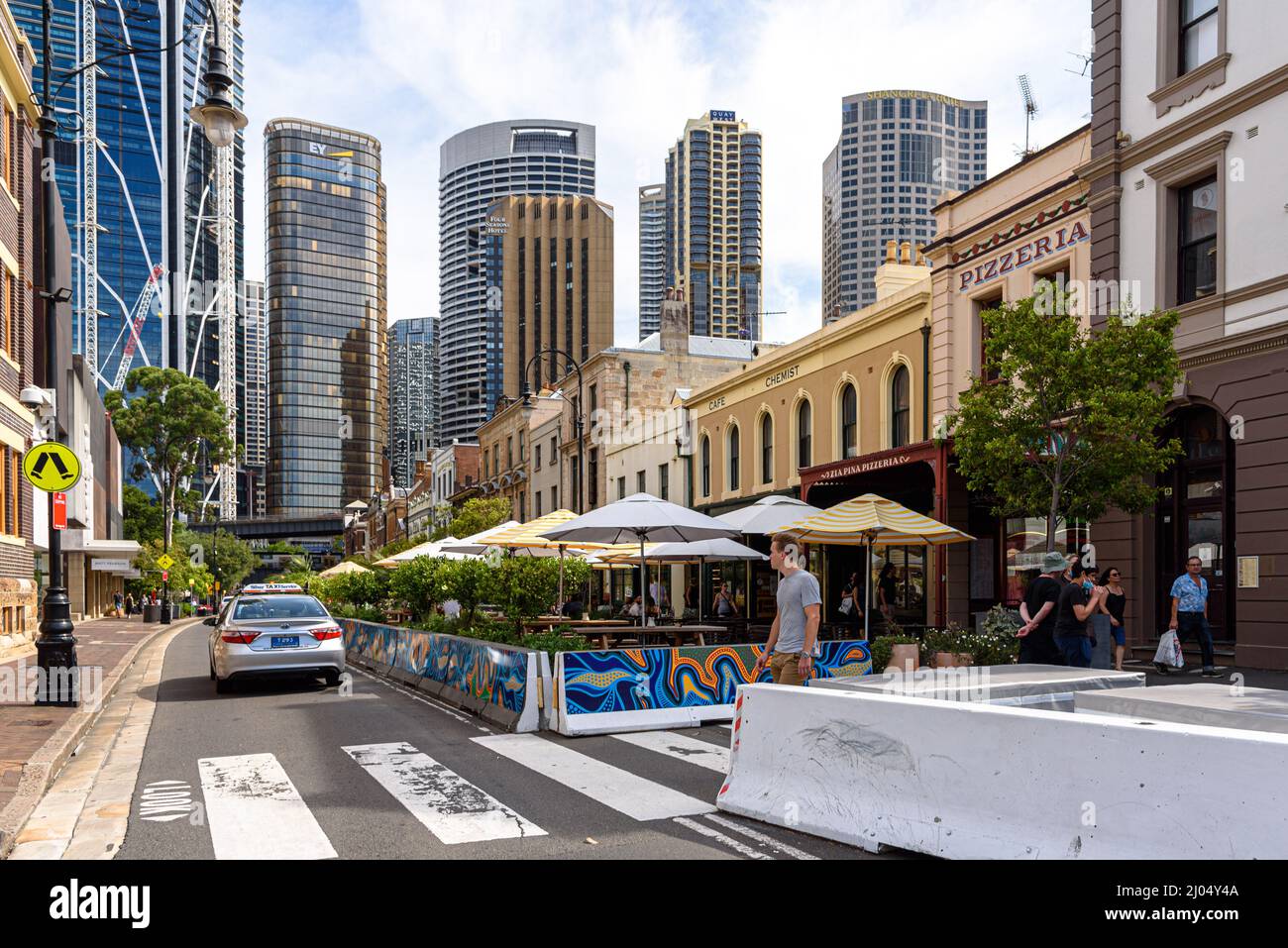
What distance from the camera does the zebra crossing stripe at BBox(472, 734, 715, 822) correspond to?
6891mm

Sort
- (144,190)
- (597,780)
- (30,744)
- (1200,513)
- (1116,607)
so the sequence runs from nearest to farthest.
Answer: (597,780) < (30,744) < (1116,607) < (1200,513) < (144,190)

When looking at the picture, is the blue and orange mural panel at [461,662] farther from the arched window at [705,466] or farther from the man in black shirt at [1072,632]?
the arched window at [705,466]

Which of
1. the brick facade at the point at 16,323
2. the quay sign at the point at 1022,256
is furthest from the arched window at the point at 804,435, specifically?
the brick facade at the point at 16,323

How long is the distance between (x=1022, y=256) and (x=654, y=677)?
12.9m

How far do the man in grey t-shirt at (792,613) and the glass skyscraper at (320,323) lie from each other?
579ft

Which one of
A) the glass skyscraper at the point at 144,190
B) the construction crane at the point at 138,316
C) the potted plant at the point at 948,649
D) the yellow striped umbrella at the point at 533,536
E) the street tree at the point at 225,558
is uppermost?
the glass skyscraper at the point at 144,190

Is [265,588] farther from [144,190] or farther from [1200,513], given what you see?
[144,190]

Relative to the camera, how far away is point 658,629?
44.0 feet

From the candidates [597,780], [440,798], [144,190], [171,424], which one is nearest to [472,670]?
[597,780]

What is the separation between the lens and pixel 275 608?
14.8 metres

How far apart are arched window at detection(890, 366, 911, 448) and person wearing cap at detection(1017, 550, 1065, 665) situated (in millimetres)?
12449

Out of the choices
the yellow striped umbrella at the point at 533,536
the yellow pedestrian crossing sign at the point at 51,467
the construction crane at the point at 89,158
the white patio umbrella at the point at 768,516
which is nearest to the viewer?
the yellow pedestrian crossing sign at the point at 51,467

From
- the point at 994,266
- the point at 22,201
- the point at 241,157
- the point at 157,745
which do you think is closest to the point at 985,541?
the point at 994,266

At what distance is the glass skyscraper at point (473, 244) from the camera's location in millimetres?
140500
